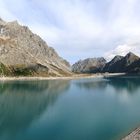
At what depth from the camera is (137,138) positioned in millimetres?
47156

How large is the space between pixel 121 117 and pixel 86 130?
19.3 metres

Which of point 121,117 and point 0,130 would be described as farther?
point 121,117

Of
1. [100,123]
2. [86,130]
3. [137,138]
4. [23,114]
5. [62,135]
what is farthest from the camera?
[23,114]

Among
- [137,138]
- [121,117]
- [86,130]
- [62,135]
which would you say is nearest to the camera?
[137,138]

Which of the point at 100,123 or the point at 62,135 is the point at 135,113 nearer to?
the point at 100,123

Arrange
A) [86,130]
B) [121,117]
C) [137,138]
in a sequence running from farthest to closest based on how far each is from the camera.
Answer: [121,117] → [86,130] → [137,138]

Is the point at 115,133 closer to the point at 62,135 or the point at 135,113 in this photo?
the point at 62,135

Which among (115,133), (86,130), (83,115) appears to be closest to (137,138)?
(115,133)

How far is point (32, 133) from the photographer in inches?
2264

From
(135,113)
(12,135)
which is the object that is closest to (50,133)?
(12,135)

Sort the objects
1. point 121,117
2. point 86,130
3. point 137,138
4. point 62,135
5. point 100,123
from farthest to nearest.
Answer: point 121,117 → point 100,123 → point 86,130 → point 62,135 → point 137,138

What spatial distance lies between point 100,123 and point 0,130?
24.7 metres

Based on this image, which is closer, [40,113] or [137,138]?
[137,138]

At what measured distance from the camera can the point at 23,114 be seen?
82062 millimetres
